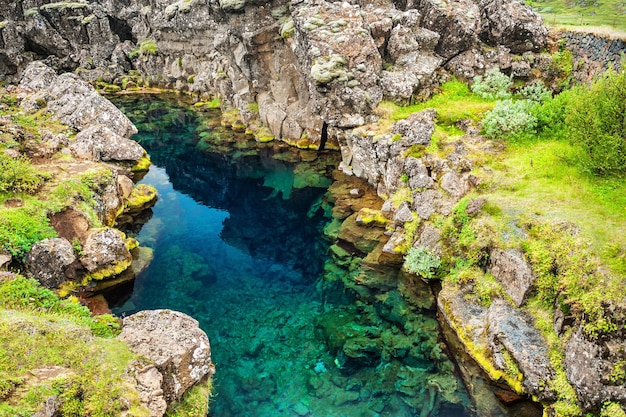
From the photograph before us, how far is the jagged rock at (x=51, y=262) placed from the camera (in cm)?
2142

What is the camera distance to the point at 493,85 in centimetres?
3369

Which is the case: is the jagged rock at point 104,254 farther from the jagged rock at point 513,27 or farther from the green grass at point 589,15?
the green grass at point 589,15

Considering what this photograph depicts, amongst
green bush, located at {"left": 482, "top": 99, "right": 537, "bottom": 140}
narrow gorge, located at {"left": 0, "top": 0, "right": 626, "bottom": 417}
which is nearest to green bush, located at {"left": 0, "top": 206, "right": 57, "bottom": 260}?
narrow gorge, located at {"left": 0, "top": 0, "right": 626, "bottom": 417}

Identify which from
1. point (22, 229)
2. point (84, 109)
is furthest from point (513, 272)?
point (84, 109)

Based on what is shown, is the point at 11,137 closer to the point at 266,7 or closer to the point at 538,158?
the point at 266,7

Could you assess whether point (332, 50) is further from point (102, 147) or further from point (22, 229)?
point (22, 229)

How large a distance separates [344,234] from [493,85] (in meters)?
17.9

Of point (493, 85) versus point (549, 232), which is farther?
point (493, 85)

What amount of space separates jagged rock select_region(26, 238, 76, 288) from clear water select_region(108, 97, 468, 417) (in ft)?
11.7

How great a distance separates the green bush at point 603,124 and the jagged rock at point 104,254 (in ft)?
86.8

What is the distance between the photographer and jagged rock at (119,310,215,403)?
1488 cm

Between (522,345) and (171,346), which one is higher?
(171,346)

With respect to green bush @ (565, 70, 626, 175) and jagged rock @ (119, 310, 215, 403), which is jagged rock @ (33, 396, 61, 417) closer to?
jagged rock @ (119, 310, 215, 403)

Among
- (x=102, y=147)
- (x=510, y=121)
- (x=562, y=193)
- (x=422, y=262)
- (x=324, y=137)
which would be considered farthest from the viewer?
(x=324, y=137)
